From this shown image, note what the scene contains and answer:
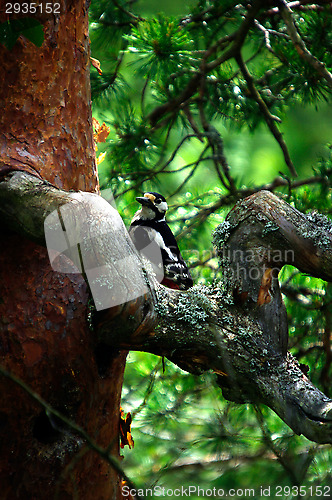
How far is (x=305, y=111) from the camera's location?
4332mm

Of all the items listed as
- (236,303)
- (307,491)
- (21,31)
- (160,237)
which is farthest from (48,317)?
(160,237)

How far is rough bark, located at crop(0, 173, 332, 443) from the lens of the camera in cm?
112

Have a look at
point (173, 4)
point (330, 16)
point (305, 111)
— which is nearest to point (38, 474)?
point (330, 16)

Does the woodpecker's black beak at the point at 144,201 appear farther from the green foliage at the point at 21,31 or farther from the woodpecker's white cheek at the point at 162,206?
the green foliage at the point at 21,31

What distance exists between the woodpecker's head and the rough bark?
1085mm

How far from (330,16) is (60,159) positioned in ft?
3.79

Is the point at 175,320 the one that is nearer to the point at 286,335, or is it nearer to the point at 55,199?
the point at 286,335

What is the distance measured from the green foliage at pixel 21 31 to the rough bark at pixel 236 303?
0.32m

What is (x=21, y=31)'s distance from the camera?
4.17 ft

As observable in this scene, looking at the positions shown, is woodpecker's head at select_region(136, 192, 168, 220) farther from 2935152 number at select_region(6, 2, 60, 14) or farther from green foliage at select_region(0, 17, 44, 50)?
green foliage at select_region(0, 17, 44, 50)

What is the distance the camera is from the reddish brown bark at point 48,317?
1.28 m

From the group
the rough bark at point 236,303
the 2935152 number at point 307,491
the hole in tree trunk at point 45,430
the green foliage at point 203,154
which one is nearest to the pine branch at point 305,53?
the green foliage at point 203,154

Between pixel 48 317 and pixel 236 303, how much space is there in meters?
0.46

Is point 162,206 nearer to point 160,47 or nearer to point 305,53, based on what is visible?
point 160,47
